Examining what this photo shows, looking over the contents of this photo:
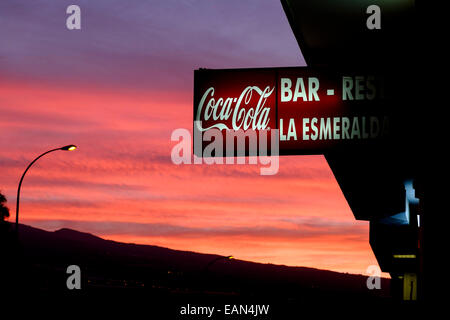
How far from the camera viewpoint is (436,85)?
8117mm

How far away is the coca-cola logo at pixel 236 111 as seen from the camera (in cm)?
994

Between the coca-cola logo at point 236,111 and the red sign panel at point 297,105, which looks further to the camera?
the coca-cola logo at point 236,111

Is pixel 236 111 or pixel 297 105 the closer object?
pixel 297 105

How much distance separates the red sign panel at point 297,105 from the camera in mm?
9438

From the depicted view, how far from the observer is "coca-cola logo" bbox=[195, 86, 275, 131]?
9.94 m

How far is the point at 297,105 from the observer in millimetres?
9797

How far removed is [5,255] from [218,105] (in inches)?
1960

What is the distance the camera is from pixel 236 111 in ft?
33.2

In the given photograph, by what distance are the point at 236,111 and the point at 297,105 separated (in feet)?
3.00
